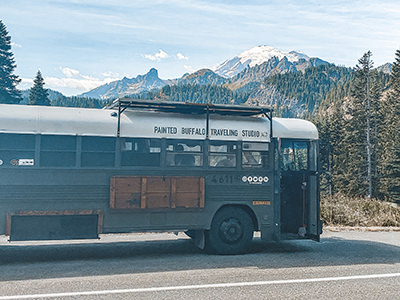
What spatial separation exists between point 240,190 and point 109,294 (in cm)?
414

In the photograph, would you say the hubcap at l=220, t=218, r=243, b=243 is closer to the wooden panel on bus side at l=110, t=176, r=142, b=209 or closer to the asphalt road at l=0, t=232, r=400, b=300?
the asphalt road at l=0, t=232, r=400, b=300

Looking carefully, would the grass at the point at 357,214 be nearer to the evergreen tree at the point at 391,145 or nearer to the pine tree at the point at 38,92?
the evergreen tree at the point at 391,145

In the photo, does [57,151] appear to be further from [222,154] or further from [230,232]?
[230,232]

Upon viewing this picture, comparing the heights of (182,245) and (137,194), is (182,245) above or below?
below

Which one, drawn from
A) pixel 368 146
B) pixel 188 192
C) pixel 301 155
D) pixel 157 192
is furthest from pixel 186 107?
pixel 368 146

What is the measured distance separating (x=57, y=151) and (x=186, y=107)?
114 inches

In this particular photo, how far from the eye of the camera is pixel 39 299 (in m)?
5.95

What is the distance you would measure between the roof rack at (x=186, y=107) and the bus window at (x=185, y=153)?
22.8 inches

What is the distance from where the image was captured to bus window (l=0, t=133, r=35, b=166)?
26.6ft

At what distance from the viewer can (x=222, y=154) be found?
31.1 feet

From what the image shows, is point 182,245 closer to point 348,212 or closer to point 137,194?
point 137,194

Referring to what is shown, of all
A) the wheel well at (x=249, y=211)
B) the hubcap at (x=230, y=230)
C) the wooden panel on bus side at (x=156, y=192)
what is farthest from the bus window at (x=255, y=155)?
the hubcap at (x=230, y=230)

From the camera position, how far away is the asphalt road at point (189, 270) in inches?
253

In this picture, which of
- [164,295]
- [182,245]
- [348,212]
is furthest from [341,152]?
[164,295]
